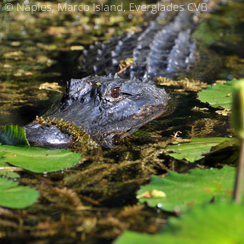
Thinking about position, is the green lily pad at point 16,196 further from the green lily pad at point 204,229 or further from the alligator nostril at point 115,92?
the alligator nostril at point 115,92

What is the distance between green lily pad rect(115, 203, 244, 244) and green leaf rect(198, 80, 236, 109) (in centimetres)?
220

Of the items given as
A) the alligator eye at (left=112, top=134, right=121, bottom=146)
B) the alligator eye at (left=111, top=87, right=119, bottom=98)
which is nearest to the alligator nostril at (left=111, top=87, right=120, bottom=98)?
the alligator eye at (left=111, top=87, right=119, bottom=98)

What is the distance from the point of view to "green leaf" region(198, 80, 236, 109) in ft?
10.9

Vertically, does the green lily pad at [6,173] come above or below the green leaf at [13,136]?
below

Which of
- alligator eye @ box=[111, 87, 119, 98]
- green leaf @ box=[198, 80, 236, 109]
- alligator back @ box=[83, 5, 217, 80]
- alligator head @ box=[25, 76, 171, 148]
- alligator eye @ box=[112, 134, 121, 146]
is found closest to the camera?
alligator eye @ box=[112, 134, 121, 146]

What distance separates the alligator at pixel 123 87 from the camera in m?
2.79

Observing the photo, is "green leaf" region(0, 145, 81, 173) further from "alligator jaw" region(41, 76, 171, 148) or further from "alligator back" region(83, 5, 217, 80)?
"alligator back" region(83, 5, 217, 80)

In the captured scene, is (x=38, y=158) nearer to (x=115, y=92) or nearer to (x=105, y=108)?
(x=105, y=108)

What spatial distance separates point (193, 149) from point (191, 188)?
69 centimetres

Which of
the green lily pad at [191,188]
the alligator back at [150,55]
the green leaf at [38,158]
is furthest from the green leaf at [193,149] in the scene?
the alligator back at [150,55]

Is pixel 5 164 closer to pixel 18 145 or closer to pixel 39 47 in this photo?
pixel 18 145

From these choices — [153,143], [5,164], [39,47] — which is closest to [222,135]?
[153,143]

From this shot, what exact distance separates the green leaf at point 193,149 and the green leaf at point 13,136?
966 mm

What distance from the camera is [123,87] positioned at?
324 cm
